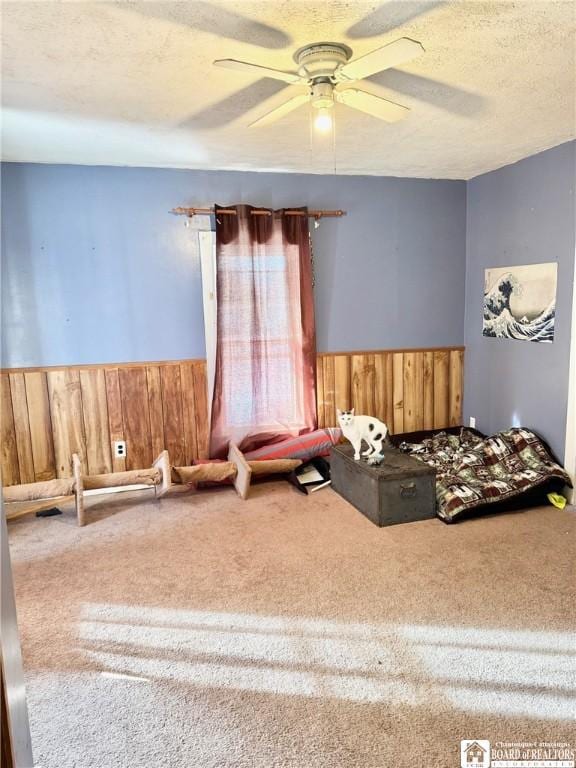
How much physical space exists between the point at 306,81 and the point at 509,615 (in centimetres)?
240

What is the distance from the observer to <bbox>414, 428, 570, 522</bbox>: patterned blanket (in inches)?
130

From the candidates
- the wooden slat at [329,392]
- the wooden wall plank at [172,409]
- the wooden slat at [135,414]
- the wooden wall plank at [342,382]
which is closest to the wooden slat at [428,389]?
the wooden wall plank at [342,382]

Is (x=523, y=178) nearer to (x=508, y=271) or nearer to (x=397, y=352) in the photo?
(x=508, y=271)

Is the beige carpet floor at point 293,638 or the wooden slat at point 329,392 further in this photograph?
the wooden slat at point 329,392

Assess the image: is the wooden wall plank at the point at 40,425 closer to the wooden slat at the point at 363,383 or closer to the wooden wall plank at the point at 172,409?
the wooden wall plank at the point at 172,409

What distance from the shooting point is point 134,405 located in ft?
13.0

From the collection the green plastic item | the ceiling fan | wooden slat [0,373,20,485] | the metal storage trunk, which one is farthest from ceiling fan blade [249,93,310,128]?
the green plastic item

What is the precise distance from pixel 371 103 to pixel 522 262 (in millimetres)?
2128

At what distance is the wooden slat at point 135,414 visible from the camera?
3.94 metres

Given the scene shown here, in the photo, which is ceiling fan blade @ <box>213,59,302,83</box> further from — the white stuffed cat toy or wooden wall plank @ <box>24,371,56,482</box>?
wooden wall plank @ <box>24,371,56,482</box>

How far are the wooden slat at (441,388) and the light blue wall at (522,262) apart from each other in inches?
6.9

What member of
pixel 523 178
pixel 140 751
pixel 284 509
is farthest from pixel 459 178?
pixel 140 751

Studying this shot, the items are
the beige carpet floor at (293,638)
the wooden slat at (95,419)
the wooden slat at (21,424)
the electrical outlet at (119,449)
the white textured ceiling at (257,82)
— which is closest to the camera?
the beige carpet floor at (293,638)

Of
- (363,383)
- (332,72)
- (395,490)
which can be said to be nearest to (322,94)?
(332,72)
